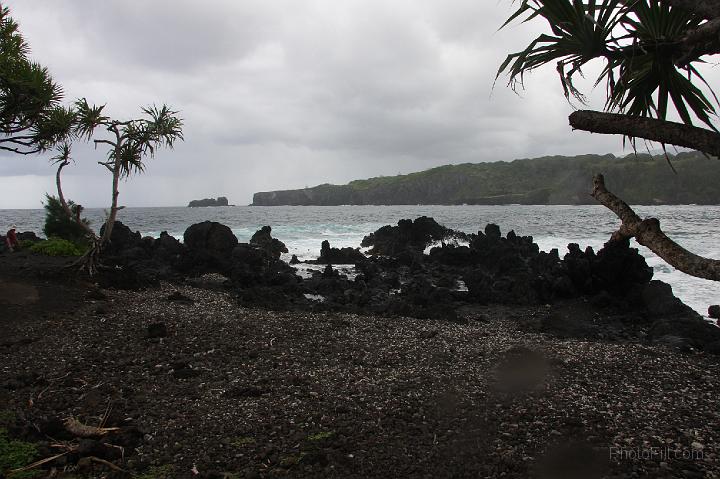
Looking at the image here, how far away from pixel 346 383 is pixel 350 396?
58 centimetres

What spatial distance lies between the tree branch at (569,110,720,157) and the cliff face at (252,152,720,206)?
98310 millimetres

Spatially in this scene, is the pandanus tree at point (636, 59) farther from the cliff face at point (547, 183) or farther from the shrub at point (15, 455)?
the cliff face at point (547, 183)

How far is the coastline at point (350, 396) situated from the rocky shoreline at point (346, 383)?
3 cm

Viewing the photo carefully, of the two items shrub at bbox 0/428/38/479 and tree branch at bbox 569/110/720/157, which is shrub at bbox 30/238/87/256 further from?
tree branch at bbox 569/110/720/157

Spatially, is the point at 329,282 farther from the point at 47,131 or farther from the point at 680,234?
the point at 680,234

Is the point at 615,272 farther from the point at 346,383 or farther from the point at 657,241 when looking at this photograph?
the point at 657,241

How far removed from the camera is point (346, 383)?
782 centimetres

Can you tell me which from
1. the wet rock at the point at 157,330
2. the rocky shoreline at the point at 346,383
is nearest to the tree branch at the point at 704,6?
the rocky shoreline at the point at 346,383

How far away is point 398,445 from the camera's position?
5672 mm

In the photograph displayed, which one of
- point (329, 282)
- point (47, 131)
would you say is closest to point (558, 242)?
point (329, 282)

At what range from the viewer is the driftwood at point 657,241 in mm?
2530

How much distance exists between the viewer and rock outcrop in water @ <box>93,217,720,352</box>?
45.3 feet

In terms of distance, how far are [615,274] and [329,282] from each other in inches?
443

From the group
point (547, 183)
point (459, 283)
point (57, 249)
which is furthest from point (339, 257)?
point (547, 183)
